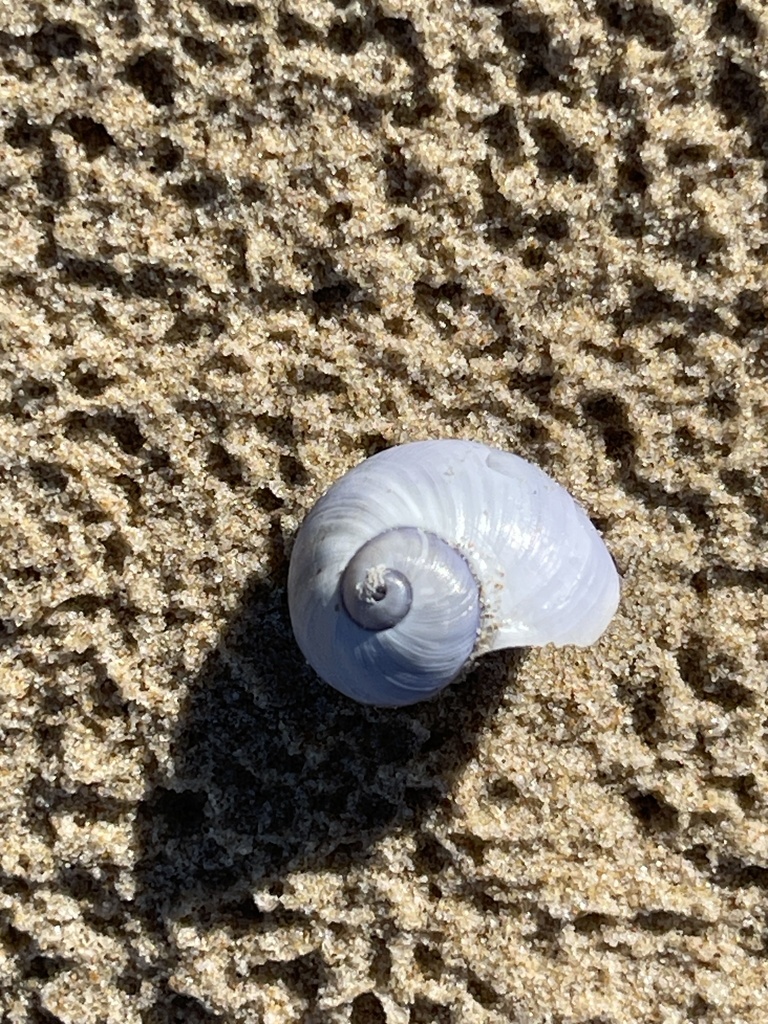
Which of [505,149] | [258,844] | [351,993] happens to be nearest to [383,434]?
[505,149]

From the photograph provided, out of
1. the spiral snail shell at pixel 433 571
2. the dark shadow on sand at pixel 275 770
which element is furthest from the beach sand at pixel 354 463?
the spiral snail shell at pixel 433 571

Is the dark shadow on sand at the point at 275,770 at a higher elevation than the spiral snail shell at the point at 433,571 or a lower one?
lower

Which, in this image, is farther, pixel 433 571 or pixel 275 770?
pixel 275 770

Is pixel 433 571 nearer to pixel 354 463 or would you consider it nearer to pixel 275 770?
pixel 354 463

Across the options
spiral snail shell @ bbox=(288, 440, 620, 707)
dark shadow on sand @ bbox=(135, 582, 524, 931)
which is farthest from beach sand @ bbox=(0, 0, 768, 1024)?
spiral snail shell @ bbox=(288, 440, 620, 707)

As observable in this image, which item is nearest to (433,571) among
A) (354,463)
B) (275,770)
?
(354,463)

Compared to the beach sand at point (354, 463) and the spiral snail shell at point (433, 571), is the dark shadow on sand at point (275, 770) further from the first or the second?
the spiral snail shell at point (433, 571)

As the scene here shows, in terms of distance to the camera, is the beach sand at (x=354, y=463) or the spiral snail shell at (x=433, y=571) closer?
the spiral snail shell at (x=433, y=571)
